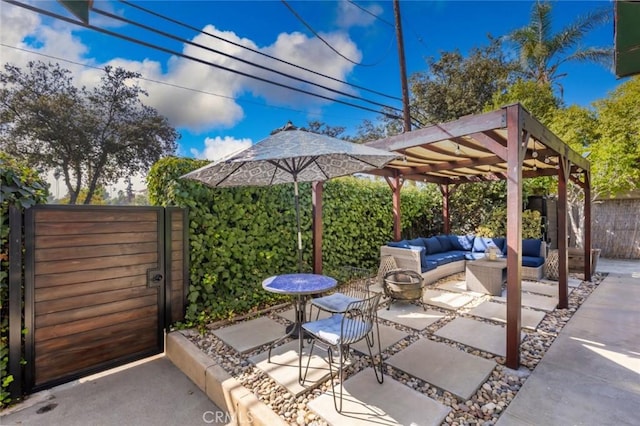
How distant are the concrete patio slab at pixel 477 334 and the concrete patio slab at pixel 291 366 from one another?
1.63 meters

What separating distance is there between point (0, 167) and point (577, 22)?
67.7ft

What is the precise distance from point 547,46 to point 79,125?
22.3 m

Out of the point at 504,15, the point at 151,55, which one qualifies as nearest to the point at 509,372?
the point at 504,15

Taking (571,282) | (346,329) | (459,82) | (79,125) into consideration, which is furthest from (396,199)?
(79,125)

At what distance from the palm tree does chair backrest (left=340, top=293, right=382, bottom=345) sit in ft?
55.5

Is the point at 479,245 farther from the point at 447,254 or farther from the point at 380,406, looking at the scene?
the point at 380,406

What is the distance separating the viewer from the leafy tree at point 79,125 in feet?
37.6

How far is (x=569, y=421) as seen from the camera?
6.73ft

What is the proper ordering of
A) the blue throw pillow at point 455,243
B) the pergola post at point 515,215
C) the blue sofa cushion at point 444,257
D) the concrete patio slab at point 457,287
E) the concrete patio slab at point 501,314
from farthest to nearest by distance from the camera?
the blue throw pillow at point 455,243
the blue sofa cushion at point 444,257
the concrete patio slab at point 457,287
the concrete patio slab at point 501,314
the pergola post at point 515,215

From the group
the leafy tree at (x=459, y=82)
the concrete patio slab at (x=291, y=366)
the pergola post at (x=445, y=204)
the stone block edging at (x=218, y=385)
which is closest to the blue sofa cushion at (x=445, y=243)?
the pergola post at (x=445, y=204)

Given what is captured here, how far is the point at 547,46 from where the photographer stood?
45.2ft

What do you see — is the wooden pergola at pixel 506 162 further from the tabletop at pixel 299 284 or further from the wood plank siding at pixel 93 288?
the wood plank siding at pixel 93 288

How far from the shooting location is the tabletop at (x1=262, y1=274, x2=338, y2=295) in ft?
9.59

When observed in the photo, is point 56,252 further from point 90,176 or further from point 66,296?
point 90,176
